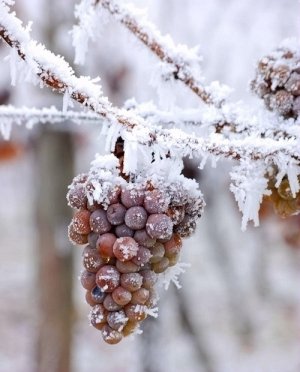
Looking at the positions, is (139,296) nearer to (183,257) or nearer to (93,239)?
(93,239)

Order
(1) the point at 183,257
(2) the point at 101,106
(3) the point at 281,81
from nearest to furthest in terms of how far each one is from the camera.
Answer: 1. (2) the point at 101,106
2. (3) the point at 281,81
3. (1) the point at 183,257

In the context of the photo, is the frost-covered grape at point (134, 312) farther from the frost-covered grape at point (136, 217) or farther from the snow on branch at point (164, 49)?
the snow on branch at point (164, 49)

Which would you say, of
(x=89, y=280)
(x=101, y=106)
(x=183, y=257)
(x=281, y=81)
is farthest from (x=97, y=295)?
(x=183, y=257)

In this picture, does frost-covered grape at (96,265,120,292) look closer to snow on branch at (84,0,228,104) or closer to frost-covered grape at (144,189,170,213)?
frost-covered grape at (144,189,170,213)

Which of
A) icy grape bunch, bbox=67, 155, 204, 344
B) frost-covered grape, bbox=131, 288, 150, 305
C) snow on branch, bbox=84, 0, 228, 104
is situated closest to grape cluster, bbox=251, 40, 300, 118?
snow on branch, bbox=84, 0, 228, 104

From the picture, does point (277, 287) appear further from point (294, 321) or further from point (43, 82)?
point (43, 82)

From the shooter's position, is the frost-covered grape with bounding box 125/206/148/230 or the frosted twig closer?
the frost-covered grape with bounding box 125/206/148/230
